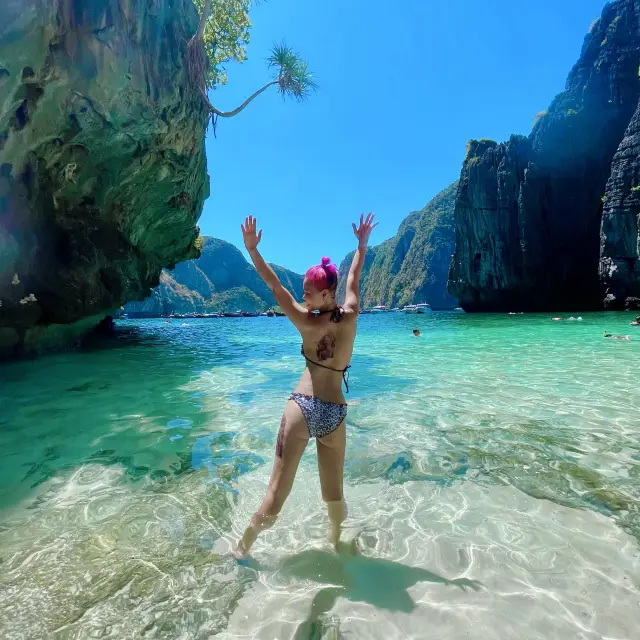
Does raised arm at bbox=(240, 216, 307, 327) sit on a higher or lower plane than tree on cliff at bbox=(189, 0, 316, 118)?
lower

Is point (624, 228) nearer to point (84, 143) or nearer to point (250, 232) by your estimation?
Answer: point (84, 143)

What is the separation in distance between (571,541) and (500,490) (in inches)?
34.3

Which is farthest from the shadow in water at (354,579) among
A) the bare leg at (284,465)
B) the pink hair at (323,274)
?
the pink hair at (323,274)

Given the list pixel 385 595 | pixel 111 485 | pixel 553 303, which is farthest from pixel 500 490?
pixel 553 303

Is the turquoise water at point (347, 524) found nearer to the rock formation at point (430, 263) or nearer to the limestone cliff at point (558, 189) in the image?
the limestone cliff at point (558, 189)

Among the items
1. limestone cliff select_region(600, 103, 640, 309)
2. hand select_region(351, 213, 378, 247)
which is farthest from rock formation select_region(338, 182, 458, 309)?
hand select_region(351, 213, 378, 247)

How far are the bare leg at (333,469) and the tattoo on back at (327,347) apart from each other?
52 centimetres

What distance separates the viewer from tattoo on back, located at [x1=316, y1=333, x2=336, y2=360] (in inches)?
109

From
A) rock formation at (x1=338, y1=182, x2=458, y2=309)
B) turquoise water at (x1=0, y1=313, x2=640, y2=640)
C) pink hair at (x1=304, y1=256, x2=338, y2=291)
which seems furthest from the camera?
rock formation at (x1=338, y1=182, x2=458, y2=309)

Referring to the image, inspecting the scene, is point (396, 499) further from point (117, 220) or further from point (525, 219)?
point (525, 219)

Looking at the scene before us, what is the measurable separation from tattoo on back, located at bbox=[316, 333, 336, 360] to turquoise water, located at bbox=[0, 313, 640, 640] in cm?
147

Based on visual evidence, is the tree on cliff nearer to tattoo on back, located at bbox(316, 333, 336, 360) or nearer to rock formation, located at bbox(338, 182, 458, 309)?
tattoo on back, located at bbox(316, 333, 336, 360)

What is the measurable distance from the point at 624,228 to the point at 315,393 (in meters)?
56.7

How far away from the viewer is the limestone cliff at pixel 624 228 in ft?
148
